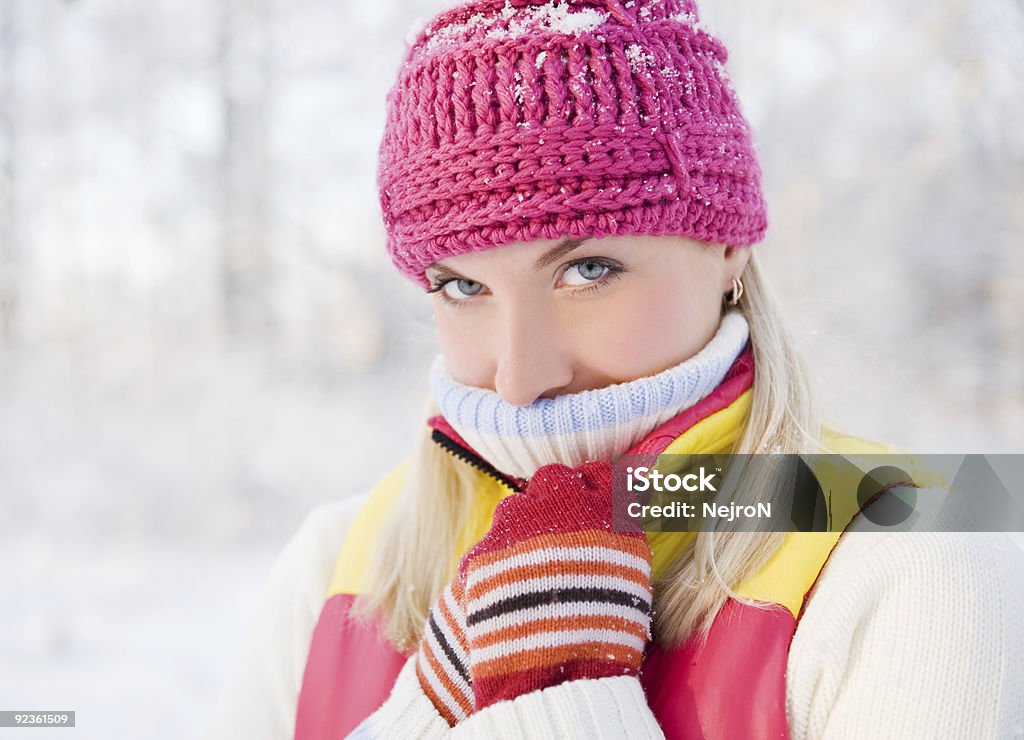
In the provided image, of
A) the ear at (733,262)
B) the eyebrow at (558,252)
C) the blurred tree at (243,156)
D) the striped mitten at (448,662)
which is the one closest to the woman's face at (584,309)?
the eyebrow at (558,252)

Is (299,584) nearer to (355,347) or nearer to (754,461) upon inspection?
(754,461)

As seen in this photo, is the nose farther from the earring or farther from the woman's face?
the earring

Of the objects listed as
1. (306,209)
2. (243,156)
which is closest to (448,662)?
(306,209)

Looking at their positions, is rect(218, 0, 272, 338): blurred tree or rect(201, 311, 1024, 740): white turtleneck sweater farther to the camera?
rect(218, 0, 272, 338): blurred tree

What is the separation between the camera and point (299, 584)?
1473mm

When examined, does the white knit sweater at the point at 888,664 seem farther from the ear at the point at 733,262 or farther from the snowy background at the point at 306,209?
the snowy background at the point at 306,209

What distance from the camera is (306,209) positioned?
7797 millimetres

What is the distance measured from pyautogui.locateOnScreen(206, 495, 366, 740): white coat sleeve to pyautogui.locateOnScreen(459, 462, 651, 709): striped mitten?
53 cm

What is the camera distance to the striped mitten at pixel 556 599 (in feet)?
3.19

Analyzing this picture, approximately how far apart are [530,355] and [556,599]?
33 centimetres

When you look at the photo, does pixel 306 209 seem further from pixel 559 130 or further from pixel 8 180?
pixel 559 130

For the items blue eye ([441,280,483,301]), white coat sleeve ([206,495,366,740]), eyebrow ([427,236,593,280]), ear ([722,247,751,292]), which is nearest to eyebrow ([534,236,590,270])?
eyebrow ([427,236,593,280])

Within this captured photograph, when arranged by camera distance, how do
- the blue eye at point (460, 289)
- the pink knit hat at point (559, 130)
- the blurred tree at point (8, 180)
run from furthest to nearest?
1. the blurred tree at point (8, 180)
2. the blue eye at point (460, 289)
3. the pink knit hat at point (559, 130)

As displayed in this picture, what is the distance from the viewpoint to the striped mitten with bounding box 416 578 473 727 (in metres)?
1.06
